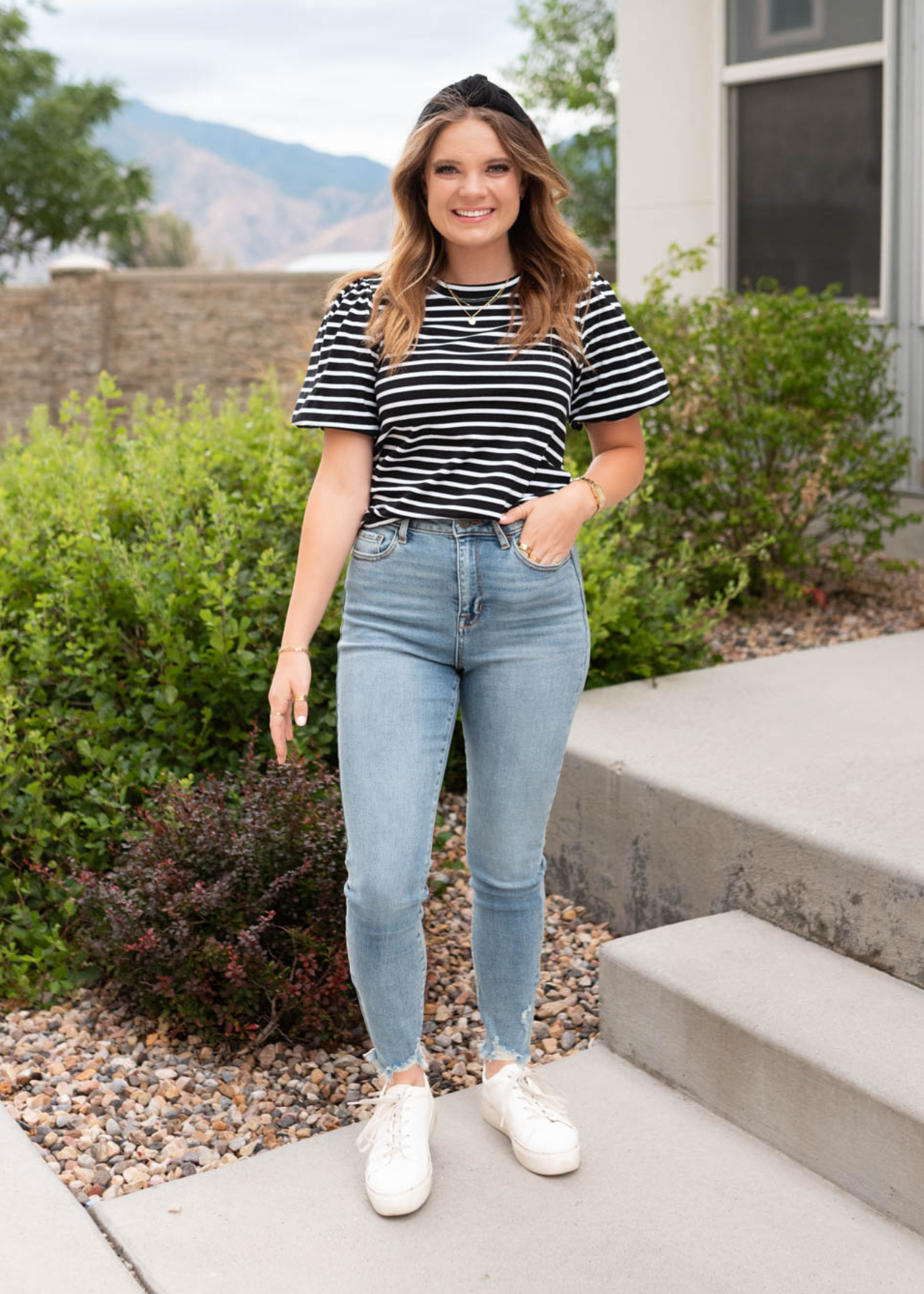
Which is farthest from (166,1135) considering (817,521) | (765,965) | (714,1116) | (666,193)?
(666,193)

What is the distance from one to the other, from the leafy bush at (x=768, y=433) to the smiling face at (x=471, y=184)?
3.27 meters

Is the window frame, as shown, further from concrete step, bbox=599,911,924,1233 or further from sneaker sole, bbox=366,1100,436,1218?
sneaker sole, bbox=366,1100,436,1218

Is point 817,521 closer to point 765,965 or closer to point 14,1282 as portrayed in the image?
point 765,965

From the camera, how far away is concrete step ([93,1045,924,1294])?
6.52ft

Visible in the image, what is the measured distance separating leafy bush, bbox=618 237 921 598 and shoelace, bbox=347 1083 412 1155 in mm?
3388

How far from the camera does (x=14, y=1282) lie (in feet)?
6.45

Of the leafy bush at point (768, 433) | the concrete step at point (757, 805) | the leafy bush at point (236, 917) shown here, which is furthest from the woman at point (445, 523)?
the leafy bush at point (768, 433)

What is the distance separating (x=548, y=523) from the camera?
6.75 ft

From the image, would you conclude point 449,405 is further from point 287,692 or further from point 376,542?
point 287,692

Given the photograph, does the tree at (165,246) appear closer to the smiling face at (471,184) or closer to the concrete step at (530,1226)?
the smiling face at (471,184)

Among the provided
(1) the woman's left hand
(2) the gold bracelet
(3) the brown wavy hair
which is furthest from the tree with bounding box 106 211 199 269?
(1) the woman's left hand

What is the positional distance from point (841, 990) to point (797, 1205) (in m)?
0.45

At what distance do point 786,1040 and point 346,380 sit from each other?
138 cm

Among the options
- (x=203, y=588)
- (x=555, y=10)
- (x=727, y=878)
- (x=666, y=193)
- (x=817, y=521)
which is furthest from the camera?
(x=555, y=10)
